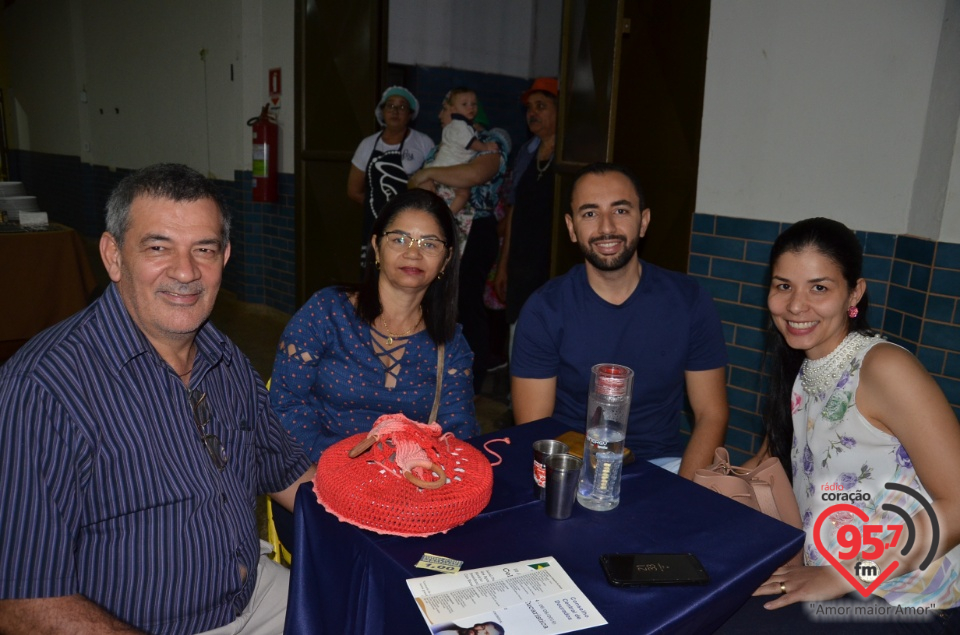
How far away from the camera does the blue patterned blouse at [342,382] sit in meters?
2.05

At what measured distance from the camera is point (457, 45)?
23.8 ft

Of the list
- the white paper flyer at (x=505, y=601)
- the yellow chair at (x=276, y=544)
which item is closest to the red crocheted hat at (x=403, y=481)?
the white paper flyer at (x=505, y=601)

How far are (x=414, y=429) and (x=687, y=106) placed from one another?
9.09 ft

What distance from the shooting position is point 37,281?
4645 millimetres

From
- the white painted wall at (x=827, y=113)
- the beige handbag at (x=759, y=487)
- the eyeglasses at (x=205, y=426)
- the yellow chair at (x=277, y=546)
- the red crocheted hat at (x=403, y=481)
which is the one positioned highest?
the white painted wall at (x=827, y=113)

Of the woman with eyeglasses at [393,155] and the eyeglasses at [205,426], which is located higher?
the woman with eyeglasses at [393,155]

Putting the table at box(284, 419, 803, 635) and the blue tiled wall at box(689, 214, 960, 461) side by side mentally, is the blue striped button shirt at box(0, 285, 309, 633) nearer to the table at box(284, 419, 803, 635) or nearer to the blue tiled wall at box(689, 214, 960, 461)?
the table at box(284, 419, 803, 635)

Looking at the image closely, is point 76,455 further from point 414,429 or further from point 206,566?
point 414,429

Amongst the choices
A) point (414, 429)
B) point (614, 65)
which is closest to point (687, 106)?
point (614, 65)

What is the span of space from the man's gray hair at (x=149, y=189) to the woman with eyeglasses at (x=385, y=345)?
2.26 feet

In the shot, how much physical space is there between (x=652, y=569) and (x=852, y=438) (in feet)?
2.42

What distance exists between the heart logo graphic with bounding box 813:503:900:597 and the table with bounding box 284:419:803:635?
30 cm

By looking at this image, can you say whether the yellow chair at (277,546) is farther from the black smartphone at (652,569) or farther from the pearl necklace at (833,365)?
the pearl necklace at (833,365)

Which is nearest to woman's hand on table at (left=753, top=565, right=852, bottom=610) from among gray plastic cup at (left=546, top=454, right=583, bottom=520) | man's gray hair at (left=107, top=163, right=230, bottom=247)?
gray plastic cup at (left=546, top=454, right=583, bottom=520)
